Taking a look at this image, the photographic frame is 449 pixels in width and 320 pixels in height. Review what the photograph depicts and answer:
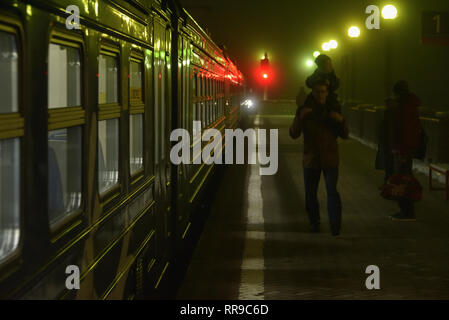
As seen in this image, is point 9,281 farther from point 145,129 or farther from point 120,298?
point 145,129

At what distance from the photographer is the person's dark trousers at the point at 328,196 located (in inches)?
368

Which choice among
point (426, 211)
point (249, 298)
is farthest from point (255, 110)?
point (249, 298)

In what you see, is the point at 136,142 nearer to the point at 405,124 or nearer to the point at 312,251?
the point at 312,251

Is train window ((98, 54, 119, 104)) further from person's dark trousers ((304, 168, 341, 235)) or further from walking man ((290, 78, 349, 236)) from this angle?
person's dark trousers ((304, 168, 341, 235))

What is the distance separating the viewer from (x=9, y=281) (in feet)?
9.06

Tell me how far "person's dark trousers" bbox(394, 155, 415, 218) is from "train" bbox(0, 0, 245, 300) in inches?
180

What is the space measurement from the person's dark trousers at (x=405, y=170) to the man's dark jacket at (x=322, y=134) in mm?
1660

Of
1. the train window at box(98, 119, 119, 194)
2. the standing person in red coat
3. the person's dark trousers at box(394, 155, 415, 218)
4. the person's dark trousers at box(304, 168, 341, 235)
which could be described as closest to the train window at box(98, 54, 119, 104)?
the train window at box(98, 119, 119, 194)

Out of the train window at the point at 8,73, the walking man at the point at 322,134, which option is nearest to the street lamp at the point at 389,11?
the walking man at the point at 322,134

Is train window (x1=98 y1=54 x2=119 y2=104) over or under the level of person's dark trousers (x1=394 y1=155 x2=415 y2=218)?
over

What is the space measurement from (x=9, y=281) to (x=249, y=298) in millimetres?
4146

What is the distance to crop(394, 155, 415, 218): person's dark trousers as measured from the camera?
34.9 feet

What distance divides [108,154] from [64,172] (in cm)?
94

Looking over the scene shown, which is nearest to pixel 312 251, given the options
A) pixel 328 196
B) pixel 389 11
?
pixel 328 196
